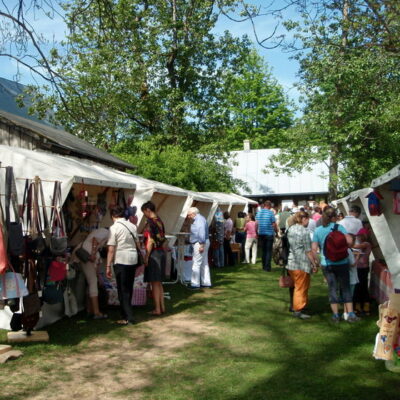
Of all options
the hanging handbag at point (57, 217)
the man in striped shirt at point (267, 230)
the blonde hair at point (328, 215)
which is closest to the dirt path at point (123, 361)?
the hanging handbag at point (57, 217)

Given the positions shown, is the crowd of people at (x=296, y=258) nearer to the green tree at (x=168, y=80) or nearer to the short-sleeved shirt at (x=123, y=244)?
the short-sleeved shirt at (x=123, y=244)

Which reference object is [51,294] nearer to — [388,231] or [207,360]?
[207,360]

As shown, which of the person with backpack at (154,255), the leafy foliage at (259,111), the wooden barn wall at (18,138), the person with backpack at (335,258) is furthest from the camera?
the leafy foliage at (259,111)

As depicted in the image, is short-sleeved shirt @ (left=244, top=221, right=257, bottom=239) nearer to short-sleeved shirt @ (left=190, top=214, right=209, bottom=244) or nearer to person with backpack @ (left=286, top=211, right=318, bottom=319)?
short-sleeved shirt @ (left=190, top=214, right=209, bottom=244)

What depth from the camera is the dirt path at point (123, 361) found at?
546cm

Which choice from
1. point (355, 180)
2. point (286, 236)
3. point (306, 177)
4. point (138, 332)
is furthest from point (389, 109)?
point (306, 177)

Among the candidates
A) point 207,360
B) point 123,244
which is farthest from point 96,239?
point 207,360

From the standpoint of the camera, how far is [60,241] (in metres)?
7.44

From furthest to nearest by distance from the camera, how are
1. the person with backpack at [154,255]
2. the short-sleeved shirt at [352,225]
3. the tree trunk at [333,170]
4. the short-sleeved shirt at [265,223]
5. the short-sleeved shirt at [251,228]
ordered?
the tree trunk at [333,170] < the short-sleeved shirt at [251,228] < the short-sleeved shirt at [265,223] < the short-sleeved shirt at [352,225] < the person with backpack at [154,255]

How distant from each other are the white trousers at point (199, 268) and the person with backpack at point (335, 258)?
3.86 m

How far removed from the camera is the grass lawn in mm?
5445

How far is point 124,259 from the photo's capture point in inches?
328

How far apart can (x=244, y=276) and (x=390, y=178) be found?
762 cm

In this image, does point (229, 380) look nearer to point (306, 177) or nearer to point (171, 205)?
point (171, 205)
